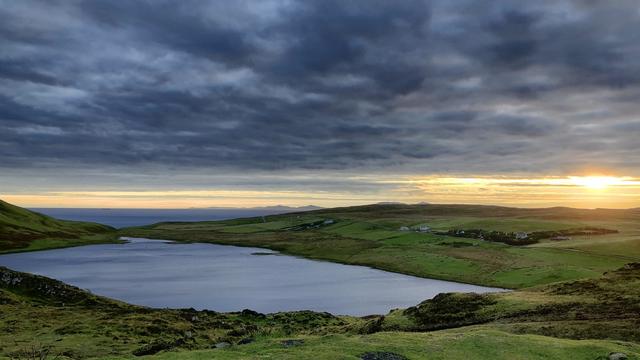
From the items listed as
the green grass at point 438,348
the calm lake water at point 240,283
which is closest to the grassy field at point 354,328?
the green grass at point 438,348

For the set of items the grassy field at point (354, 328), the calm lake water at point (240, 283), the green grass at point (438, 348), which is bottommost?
the calm lake water at point (240, 283)

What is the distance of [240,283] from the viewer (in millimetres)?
127312

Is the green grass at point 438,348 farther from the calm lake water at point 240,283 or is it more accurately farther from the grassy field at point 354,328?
the calm lake water at point 240,283

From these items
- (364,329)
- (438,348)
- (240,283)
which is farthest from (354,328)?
(240,283)

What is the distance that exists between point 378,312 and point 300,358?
6581cm

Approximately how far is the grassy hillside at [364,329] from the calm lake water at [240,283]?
20824 mm

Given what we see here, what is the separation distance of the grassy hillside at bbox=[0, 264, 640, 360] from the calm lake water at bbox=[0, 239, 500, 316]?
20.8 metres

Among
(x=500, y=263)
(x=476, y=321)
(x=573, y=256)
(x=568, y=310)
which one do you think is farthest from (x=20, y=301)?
(x=573, y=256)

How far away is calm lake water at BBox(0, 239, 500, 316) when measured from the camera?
99.6m

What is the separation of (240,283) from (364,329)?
79611 mm

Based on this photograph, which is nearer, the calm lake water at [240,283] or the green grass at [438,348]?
the green grass at [438,348]

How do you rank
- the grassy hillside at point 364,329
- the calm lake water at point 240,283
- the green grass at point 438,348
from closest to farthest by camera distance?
the green grass at point 438,348 → the grassy hillside at point 364,329 → the calm lake water at point 240,283

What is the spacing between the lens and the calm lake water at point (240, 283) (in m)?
99.6

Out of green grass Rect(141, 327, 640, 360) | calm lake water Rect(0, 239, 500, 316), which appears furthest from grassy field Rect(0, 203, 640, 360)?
calm lake water Rect(0, 239, 500, 316)
